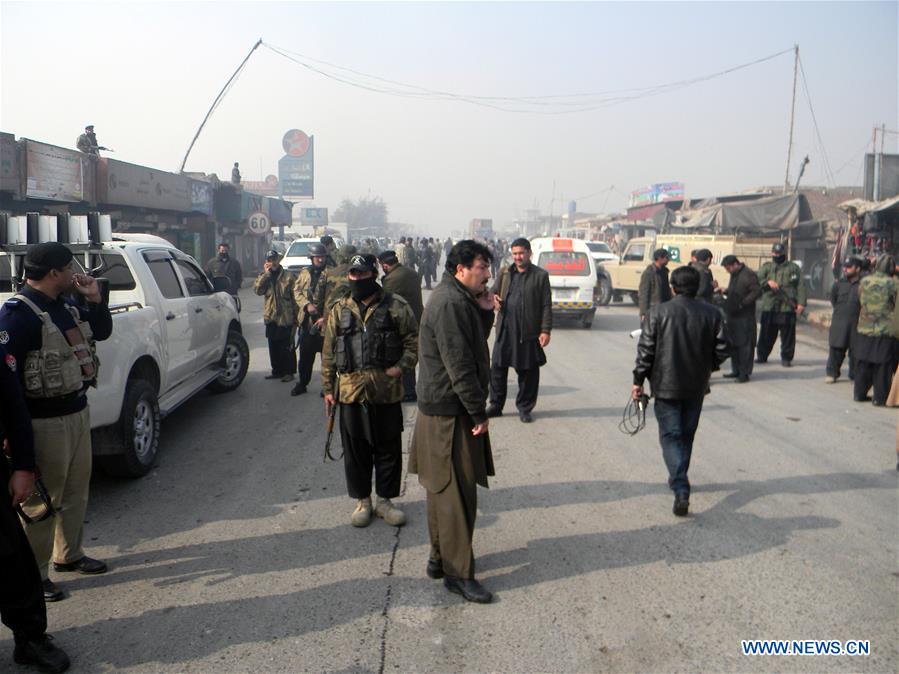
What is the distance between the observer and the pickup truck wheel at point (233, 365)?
27.0 ft

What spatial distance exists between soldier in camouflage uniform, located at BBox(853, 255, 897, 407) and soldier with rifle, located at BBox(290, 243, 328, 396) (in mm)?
6315

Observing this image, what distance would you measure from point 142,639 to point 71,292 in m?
1.96

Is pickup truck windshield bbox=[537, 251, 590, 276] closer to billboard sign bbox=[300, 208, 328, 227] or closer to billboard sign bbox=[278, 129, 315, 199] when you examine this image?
billboard sign bbox=[278, 129, 315, 199]

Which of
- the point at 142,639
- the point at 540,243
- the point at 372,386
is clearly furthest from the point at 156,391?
the point at 540,243

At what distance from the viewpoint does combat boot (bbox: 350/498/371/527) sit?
4496 millimetres

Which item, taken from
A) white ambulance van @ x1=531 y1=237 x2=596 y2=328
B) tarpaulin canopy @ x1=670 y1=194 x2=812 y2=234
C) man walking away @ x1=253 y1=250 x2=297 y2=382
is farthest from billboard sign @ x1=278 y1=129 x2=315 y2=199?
man walking away @ x1=253 y1=250 x2=297 y2=382

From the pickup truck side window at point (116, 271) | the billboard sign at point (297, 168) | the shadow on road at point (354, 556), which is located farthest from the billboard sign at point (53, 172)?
the billboard sign at point (297, 168)

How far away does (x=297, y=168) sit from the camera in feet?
219

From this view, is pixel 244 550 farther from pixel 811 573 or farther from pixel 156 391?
pixel 811 573

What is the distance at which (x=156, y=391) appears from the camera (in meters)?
5.89

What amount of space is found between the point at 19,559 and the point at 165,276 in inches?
168

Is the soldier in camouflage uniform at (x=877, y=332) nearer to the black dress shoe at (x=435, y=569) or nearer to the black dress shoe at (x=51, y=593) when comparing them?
the black dress shoe at (x=435, y=569)

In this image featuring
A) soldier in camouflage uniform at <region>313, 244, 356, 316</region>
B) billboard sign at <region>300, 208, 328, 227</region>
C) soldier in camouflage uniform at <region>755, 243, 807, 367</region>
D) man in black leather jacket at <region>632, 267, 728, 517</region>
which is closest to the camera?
man in black leather jacket at <region>632, 267, 728, 517</region>

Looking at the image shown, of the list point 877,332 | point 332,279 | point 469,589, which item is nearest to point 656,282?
point 877,332
